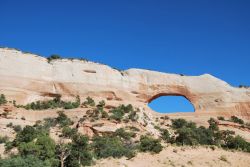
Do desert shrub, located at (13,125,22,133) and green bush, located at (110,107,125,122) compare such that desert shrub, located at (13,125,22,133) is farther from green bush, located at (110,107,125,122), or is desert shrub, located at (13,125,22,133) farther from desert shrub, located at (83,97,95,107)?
desert shrub, located at (83,97,95,107)

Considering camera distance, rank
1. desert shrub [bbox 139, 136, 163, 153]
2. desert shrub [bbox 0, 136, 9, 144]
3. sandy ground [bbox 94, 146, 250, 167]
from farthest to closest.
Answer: desert shrub [bbox 0, 136, 9, 144]
desert shrub [bbox 139, 136, 163, 153]
sandy ground [bbox 94, 146, 250, 167]

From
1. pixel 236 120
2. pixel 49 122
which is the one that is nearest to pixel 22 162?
pixel 49 122

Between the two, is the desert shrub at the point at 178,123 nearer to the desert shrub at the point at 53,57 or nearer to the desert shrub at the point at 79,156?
the desert shrub at the point at 79,156

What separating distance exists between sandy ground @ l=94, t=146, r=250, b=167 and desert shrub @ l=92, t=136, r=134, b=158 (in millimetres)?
1172

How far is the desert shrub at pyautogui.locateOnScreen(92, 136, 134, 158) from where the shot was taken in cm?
3186

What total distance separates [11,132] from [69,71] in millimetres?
22599

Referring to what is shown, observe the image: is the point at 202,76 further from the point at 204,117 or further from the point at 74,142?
the point at 74,142

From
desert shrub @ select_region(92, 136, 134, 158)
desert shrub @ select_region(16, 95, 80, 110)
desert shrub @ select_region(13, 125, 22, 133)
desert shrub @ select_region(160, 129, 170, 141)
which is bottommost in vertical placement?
desert shrub @ select_region(92, 136, 134, 158)

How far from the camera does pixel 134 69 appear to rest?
66.5 metres

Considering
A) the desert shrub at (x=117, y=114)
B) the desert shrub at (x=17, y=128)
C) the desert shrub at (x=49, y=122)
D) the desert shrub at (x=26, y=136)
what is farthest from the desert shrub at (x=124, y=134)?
the desert shrub at (x=17, y=128)

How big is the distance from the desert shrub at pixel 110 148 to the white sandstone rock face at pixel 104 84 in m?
20.2

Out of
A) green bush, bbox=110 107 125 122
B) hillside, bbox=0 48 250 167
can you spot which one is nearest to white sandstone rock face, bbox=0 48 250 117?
hillside, bbox=0 48 250 167

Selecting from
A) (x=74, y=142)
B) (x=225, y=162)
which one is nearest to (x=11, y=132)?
(x=74, y=142)

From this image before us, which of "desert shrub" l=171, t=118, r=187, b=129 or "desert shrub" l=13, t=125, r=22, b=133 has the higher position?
"desert shrub" l=171, t=118, r=187, b=129
